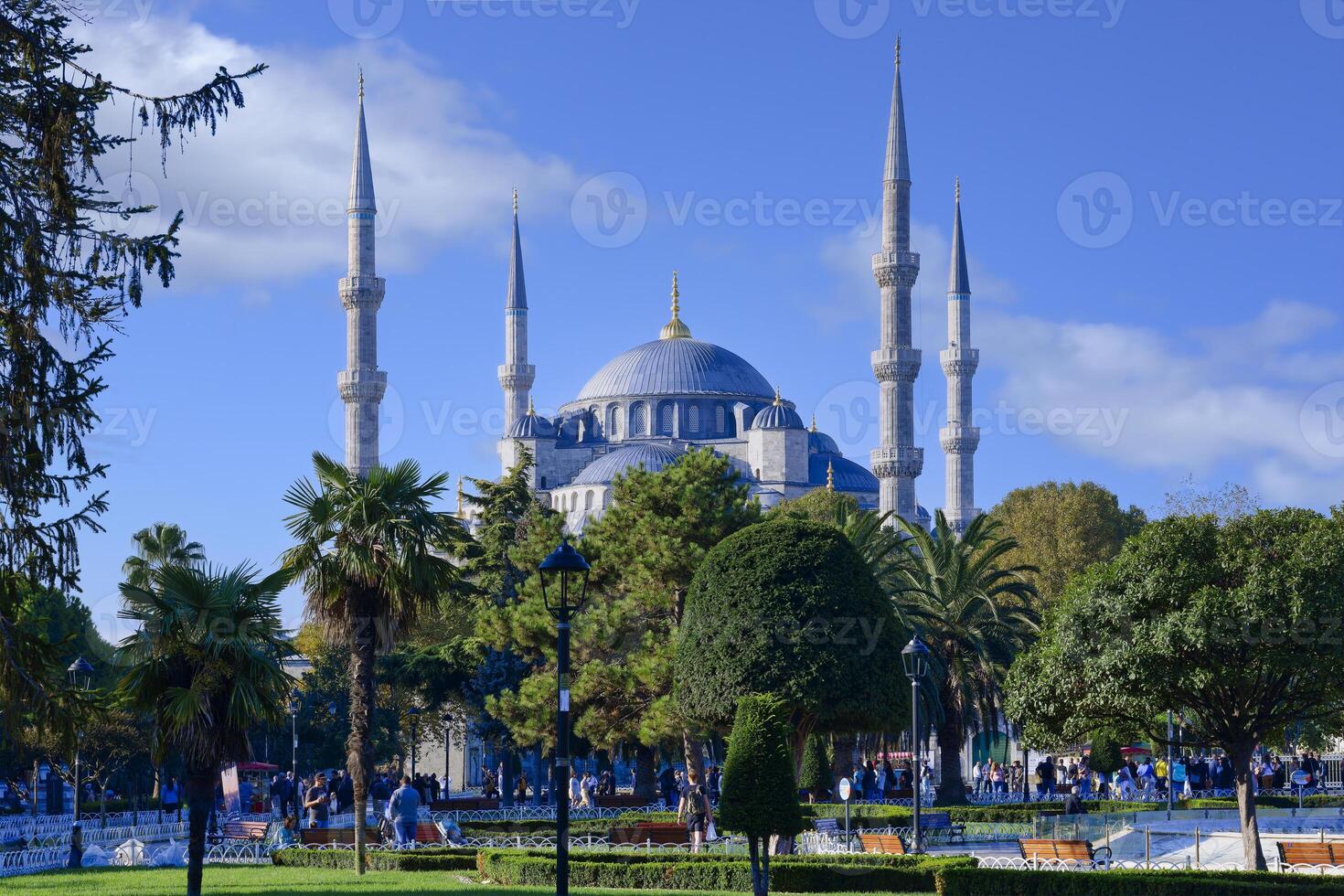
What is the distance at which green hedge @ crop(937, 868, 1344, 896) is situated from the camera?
16.2m

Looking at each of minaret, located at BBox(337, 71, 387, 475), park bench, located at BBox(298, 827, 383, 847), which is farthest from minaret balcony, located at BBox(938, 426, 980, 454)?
park bench, located at BBox(298, 827, 383, 847)

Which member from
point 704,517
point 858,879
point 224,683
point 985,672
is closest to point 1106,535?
point 985,672

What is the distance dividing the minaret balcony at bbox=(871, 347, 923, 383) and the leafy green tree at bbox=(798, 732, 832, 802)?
34026 mm

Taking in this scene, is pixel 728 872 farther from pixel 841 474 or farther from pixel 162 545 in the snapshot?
pixel 841 474

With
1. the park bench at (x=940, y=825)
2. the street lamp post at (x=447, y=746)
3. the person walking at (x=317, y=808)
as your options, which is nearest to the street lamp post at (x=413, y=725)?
the street lamp post at (x=447, y=746)

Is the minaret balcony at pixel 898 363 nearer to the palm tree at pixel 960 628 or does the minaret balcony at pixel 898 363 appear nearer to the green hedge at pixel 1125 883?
the palm tree at pixel 960 628

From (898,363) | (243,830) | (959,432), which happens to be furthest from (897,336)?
(243,830)

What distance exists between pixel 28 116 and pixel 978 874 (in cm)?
1139

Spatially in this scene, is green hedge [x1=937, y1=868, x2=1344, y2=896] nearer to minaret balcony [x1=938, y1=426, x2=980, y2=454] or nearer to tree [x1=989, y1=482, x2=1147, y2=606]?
tree [x1=989, y1=482, x2=1147, y2=606]

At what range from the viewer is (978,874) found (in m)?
17.1

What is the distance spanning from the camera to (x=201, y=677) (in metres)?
16.3

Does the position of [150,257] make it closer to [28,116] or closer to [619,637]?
[28,116]

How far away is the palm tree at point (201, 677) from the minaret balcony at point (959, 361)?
2387 inches

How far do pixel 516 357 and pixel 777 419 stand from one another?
1454 centimetres
